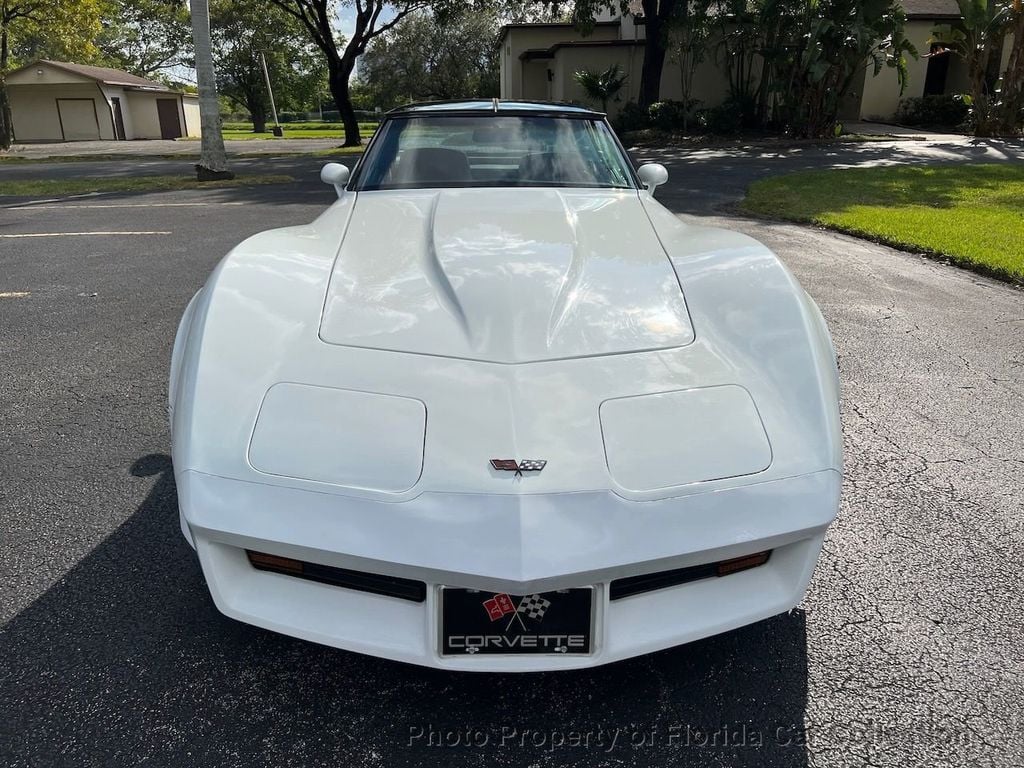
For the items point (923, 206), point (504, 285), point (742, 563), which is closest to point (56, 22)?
point (923, 206)

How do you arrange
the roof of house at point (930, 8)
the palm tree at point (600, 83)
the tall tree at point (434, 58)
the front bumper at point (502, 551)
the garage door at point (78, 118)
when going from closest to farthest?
the front bumper at point (502, 551) → the palm tree at point (600, 83) → the roof of house at point (930, 8) → the garage door at point (78, 118) → the tall tree at point (434, 58)

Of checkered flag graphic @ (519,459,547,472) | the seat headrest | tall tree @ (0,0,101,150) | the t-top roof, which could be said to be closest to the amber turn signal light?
checkered flag graphic @ (519,459,547,472)

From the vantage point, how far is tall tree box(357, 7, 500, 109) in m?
47.1

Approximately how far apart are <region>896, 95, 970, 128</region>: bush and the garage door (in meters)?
39.2

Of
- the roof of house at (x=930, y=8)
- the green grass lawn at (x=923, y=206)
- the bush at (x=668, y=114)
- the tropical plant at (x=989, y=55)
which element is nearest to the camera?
the green grass lawn at (x=923, y=206)

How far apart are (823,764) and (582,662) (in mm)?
586

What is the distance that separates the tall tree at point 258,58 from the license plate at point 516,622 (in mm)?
47748

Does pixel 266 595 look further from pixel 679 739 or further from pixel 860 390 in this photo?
pixel 860 390

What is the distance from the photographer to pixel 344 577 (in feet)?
5.31

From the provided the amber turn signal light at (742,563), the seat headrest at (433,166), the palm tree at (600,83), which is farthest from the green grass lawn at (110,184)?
the amber turn signal light at (742,563)

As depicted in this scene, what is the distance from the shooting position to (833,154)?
602 inches

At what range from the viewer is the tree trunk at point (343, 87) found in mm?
20422

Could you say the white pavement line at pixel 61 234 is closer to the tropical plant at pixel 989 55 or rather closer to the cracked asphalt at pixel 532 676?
the cracked asphalt at pixel 532 676

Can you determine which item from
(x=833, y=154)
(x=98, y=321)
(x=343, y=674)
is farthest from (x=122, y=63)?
(x=343, y=674)
